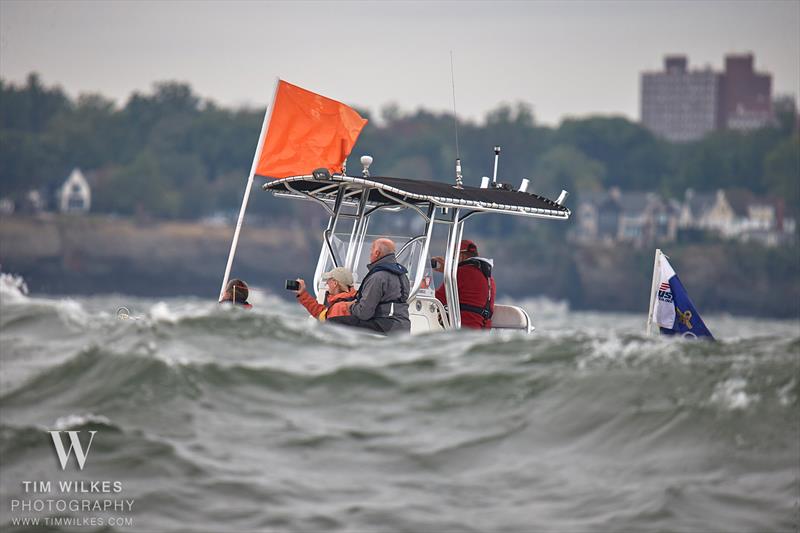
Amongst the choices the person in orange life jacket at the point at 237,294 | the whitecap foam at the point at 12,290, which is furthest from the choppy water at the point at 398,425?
the whitecap foam at the point at 12,290

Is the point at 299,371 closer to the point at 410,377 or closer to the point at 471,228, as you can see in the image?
the point at 410,377

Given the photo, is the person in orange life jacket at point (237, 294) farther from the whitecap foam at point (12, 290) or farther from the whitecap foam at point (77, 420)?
the whitecap foam at point (77, 420)

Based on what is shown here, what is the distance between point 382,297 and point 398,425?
3.43 meters

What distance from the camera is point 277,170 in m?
16.6

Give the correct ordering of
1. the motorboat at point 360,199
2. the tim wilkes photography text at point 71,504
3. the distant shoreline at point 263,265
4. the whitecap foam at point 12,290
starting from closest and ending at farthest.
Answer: the tim wilkes photography text at point 71,504, the motorboat at point 360,199, the whitecap foam at point 12,290, the distant shoreline at point 263,265

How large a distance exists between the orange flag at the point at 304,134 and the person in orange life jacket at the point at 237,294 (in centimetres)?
236

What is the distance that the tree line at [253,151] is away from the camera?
105 metres

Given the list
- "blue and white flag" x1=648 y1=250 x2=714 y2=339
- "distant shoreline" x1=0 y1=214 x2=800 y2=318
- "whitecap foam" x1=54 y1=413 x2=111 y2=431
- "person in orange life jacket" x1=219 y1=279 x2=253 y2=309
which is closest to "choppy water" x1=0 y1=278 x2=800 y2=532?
"whitecap foam" x1=54 y1=413 x2=111 y2=431

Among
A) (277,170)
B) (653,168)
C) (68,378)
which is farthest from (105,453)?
(653,168)

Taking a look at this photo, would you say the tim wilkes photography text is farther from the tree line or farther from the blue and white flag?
the tree line

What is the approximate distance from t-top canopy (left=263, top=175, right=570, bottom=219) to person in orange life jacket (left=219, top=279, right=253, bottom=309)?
4.29 ft

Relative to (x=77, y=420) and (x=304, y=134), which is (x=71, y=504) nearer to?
(x=77, y=420)

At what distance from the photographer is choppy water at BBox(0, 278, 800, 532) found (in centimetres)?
909

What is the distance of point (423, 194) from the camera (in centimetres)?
1449
